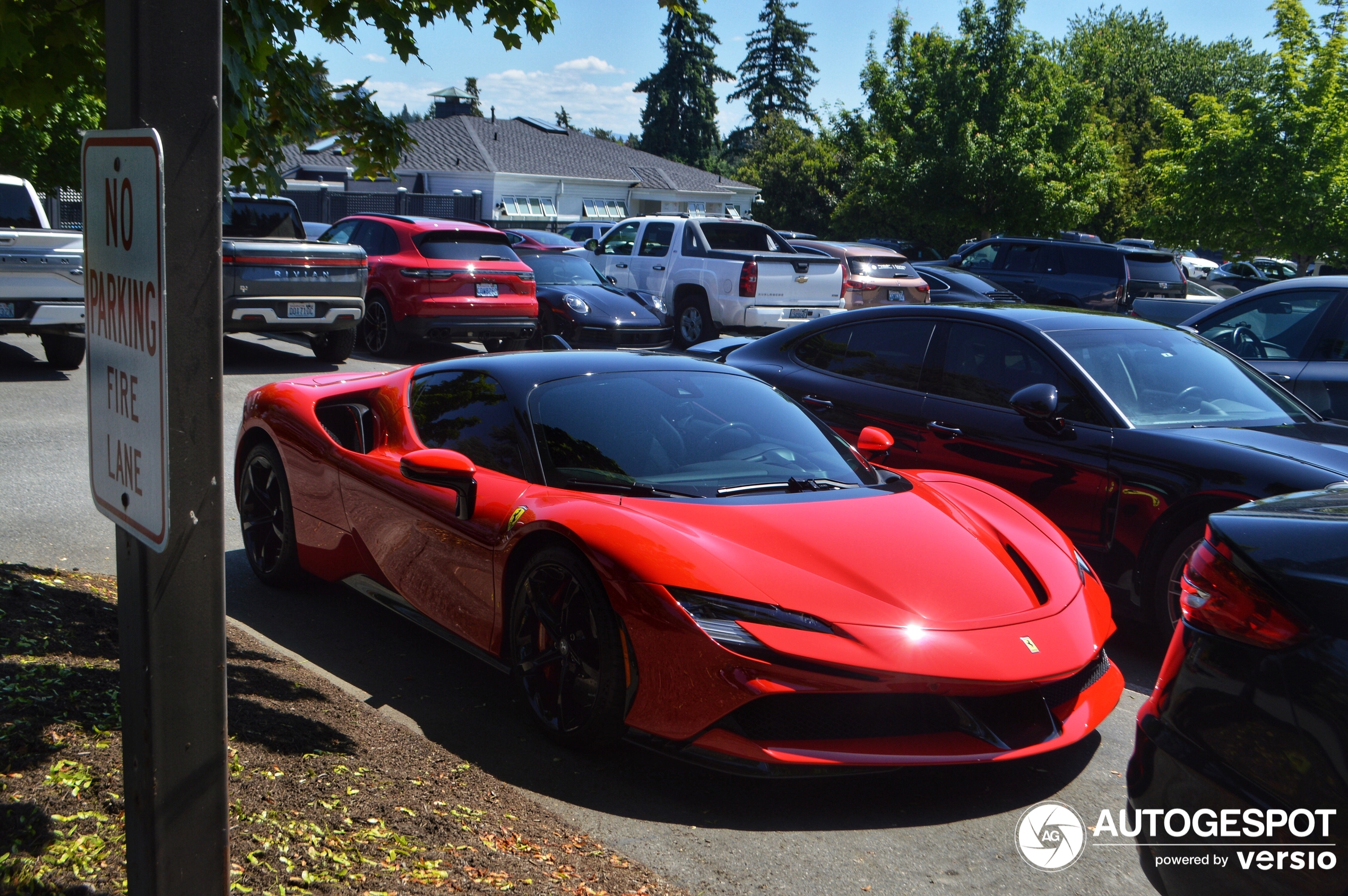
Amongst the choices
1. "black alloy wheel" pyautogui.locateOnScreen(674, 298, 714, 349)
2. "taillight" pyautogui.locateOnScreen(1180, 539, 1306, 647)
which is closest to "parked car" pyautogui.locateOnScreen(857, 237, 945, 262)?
"black alloy wheel" pyautogui.locateOnScreen(674, 298, 714, 349)

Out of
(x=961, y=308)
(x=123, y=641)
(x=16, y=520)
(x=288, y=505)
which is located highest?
(x=961, y=308)

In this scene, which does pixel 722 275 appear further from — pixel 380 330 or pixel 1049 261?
pixel 1049 261

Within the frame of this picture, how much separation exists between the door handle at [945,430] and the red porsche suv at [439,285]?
9.49 metres

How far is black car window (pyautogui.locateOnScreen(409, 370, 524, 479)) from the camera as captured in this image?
4.75 m

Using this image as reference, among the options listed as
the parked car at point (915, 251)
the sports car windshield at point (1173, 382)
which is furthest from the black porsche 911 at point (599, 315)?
the parked car at point (915, 251)

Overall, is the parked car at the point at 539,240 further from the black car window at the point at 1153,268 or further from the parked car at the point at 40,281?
the black car window at the point at 1153,268

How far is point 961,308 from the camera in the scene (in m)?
6.79

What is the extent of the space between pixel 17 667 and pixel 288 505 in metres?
1.99

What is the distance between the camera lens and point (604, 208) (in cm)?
5250

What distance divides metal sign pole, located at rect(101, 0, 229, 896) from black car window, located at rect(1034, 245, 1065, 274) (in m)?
20.8

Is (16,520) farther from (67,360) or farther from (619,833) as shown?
(67,360)

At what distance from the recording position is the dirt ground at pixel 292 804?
2.79m

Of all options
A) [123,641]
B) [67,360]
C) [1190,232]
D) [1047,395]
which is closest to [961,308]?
[1047,395]

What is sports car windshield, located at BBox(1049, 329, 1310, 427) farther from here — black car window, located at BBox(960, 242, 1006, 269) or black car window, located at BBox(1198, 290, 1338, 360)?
black car window, located at BBox(960, 242, 1006, 269)
